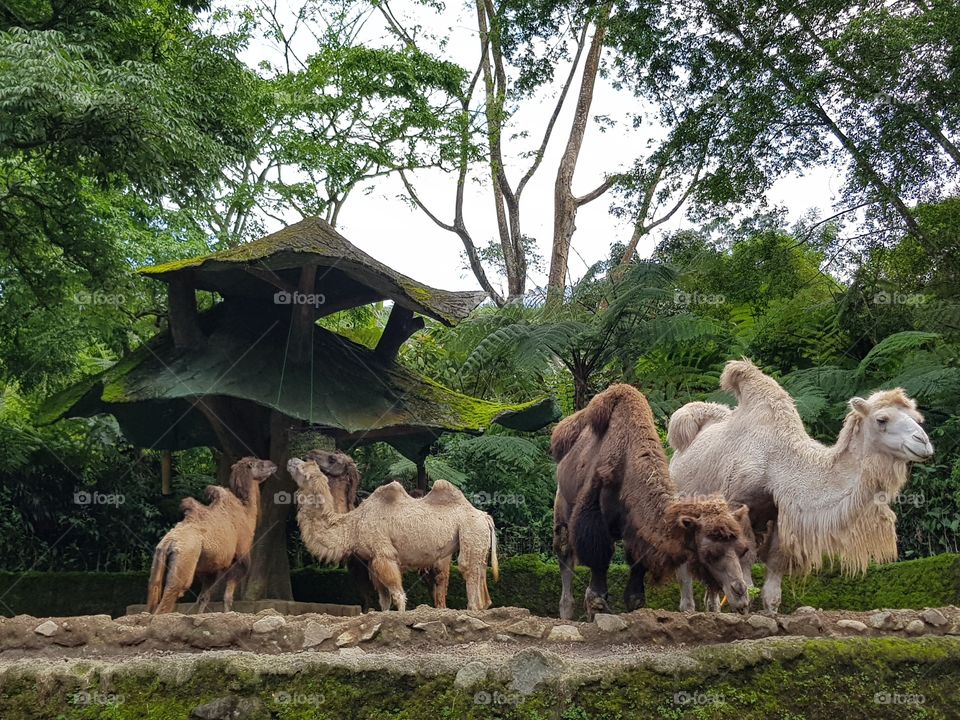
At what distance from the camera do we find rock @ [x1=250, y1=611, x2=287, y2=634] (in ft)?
24.9

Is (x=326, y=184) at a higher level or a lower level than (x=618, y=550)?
higher

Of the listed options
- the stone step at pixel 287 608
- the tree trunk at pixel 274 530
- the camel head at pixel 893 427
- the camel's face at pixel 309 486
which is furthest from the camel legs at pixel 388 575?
the camel head at pixel 893 427

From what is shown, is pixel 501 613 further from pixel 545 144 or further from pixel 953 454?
pixel 545 144

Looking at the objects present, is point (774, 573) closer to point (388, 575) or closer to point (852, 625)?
point (852, 625)

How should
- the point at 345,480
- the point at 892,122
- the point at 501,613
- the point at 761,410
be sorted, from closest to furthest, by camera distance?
1. the point at 501,613
2. the point at 761,410
3. the point at 345,480
4. the point at 892,122

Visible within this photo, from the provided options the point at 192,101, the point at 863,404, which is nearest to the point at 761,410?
the point at 863,404

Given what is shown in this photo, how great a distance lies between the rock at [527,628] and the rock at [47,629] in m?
3.42

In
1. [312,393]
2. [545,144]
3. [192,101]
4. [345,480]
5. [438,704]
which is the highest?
[545,144]

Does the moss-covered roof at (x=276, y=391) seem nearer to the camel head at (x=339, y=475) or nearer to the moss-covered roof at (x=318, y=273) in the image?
the moss-covered roof at (x=318, y=273)

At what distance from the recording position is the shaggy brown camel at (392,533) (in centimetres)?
961

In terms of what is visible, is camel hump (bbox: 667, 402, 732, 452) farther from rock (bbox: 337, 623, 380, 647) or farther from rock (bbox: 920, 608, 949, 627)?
rock (bbox: 337, 623, 380, 647)

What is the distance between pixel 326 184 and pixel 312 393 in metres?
13.8

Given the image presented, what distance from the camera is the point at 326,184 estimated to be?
2452 cm

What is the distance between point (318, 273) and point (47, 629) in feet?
16.9
